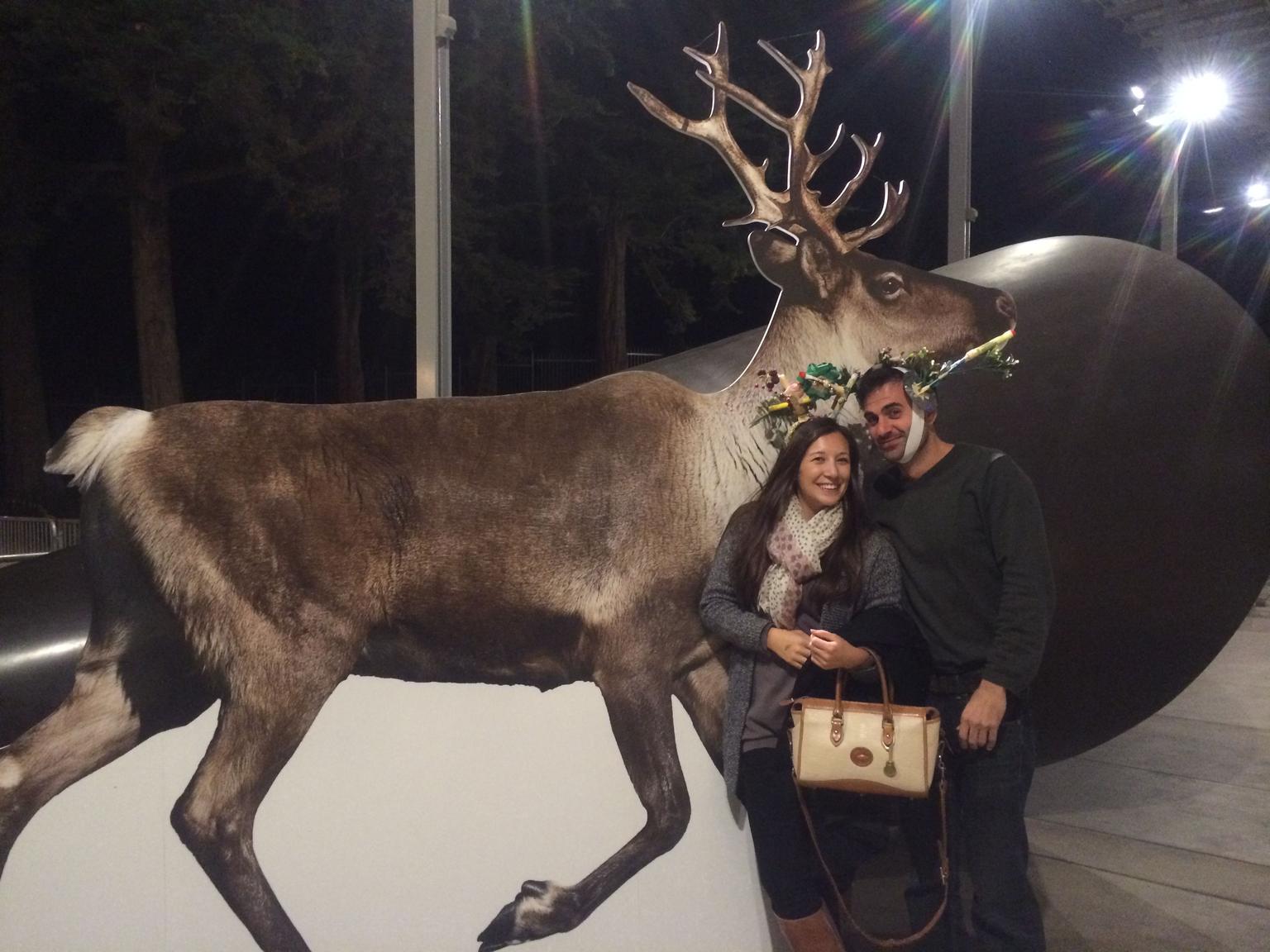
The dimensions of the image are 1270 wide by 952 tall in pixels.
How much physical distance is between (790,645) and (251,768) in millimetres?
1493

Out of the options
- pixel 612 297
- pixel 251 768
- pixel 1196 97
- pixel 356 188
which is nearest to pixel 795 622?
pixel 251 768

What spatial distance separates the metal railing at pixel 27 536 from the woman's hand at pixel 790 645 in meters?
3.16

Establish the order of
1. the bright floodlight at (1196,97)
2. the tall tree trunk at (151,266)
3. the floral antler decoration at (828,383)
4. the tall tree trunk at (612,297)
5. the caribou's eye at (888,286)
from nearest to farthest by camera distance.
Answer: the floral antler decoration at (828,383) → the caribou's eye at (888,286) → the tall tree trunk at (151,266) → the tall tree trunk at (612,297) → the bright floodlight at (1196,97)

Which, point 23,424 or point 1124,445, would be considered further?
point 23,424

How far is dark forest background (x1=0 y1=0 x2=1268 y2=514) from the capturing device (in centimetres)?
498

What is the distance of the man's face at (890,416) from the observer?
291 cm

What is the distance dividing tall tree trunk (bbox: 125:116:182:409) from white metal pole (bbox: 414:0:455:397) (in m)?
1.47

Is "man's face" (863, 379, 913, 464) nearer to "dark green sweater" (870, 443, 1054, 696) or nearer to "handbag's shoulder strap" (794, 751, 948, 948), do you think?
"dark green sweater" (870, 443, 1054, 696)

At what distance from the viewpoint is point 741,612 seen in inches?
115

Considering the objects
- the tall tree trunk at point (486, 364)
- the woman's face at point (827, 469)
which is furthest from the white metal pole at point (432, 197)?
the woman's face at point (827, 469)

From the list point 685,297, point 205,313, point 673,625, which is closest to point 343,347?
point 205,313

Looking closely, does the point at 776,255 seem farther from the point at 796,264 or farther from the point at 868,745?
the point at 868,745

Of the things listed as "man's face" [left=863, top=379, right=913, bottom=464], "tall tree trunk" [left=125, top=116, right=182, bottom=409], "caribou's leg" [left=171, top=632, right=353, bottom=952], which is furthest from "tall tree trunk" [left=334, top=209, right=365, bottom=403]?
"man's face" [left=863, top=379, right=913, bottom=464]

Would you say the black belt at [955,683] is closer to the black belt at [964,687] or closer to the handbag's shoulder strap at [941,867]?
the black belt at [964,687]
